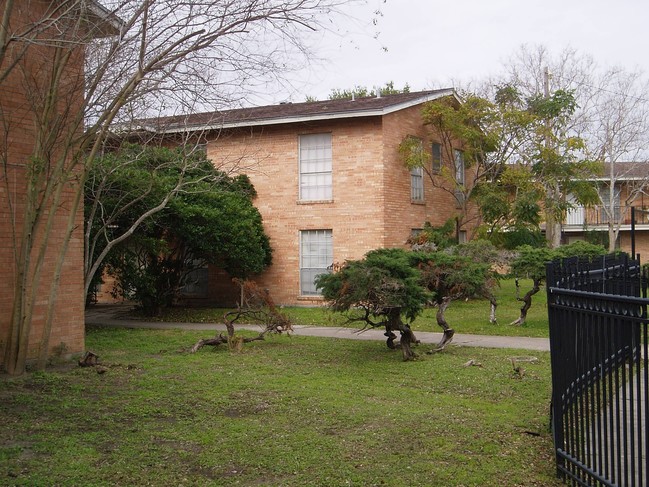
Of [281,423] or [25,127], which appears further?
[25,127]

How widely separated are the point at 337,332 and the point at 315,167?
7.63m

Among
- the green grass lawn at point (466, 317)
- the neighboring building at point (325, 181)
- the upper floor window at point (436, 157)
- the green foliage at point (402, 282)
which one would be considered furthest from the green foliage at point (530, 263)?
the upper floor window at point (436, 157)

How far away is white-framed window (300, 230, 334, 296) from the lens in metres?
23.1

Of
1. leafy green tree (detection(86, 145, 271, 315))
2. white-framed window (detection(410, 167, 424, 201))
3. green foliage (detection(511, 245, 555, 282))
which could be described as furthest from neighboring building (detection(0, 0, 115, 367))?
white-framed window (detection(410, 167, 424, 201))

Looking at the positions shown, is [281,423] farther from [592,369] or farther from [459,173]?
[459,173]

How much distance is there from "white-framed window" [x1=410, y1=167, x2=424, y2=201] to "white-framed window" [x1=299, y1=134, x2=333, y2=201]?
9.37ft

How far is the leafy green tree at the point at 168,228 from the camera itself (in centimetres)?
1692

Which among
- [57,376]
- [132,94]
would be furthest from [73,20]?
[57,376]

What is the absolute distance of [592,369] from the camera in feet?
19.7

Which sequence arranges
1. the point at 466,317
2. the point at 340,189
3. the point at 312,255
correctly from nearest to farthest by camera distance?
the point at 466,317 < the point at 340,189 < the point at 312,255

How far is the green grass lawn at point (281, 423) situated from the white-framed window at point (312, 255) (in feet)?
34.1

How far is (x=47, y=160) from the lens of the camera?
36.0 ft

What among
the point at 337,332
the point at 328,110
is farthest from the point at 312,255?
the point at 337,332

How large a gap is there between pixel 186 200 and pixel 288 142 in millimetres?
5204
